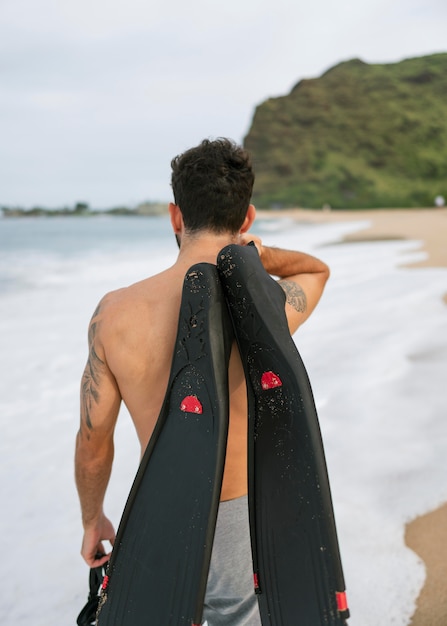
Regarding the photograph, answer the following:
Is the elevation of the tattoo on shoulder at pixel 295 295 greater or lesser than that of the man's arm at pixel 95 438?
greater

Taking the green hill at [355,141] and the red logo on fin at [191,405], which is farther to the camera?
the green hill at [355,141]

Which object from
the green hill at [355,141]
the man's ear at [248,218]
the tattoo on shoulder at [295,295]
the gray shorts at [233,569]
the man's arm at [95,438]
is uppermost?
the green hill at [355,141]

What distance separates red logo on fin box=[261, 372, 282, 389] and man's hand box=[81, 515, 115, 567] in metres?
0.75

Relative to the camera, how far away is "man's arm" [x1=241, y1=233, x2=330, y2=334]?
5.48 feet

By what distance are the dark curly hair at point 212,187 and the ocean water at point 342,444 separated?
1.74 metres

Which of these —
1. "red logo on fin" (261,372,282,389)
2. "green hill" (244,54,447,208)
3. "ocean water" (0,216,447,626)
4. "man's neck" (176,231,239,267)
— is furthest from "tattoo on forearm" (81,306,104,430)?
"green hill" (244,54,447,208)

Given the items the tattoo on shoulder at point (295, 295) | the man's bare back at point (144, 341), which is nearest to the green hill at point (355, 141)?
the tattoo on shoulder at point (295, 295)

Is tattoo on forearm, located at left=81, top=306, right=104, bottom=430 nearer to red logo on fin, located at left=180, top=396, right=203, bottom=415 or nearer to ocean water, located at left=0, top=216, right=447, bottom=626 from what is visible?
red logo on fin, located at left=180, top=396, right=203, bottom=415

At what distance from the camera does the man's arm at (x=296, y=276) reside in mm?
1669

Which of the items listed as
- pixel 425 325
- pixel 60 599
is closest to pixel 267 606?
pixel 60 599

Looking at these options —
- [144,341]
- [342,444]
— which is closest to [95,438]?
[144,341]

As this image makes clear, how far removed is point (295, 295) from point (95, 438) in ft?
2.34

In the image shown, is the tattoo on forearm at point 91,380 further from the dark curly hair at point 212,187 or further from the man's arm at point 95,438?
the dark curly hair at point 212,187

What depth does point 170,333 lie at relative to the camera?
1.41 meters
